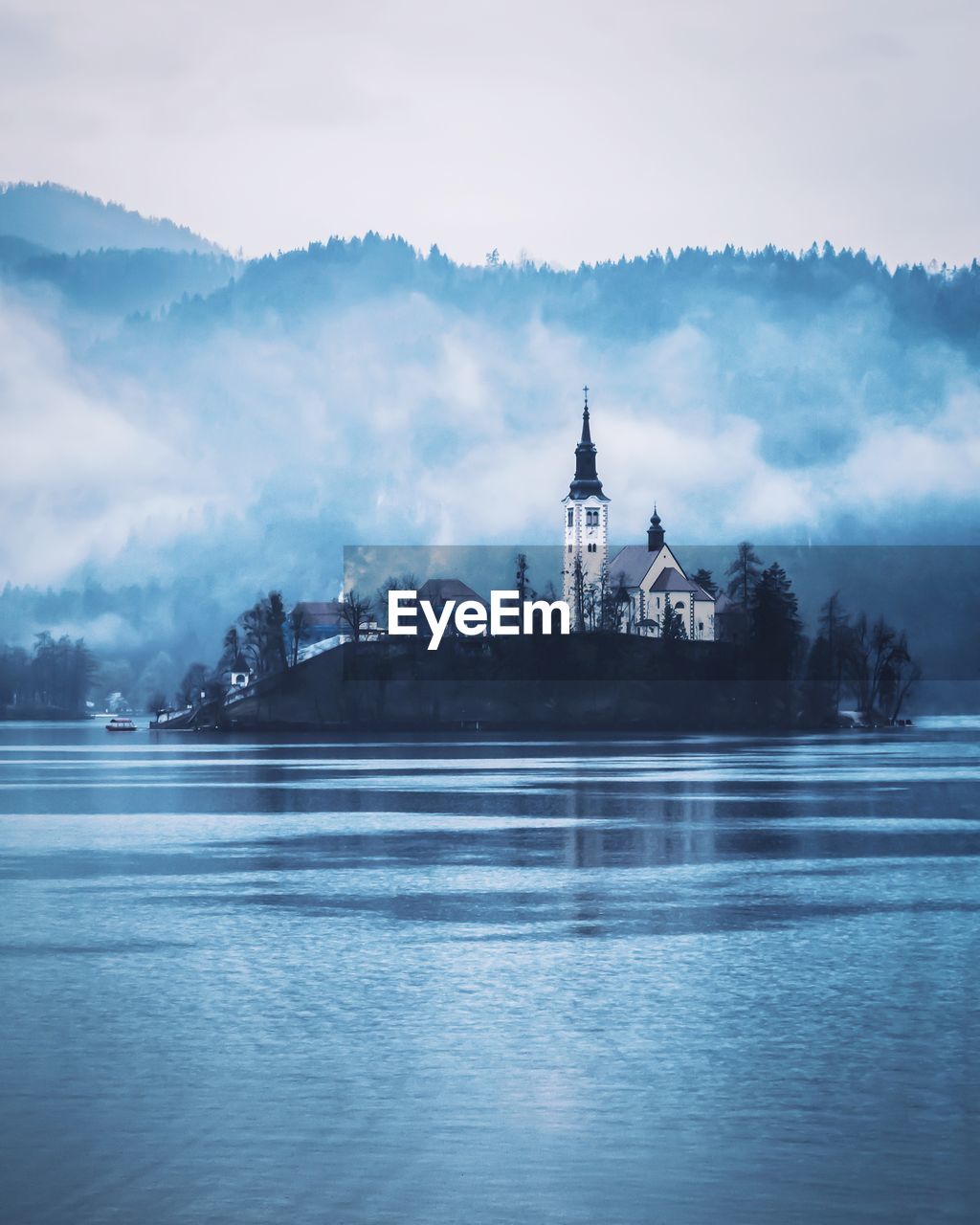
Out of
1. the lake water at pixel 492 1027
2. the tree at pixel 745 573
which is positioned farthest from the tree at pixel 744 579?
the lake water at pixel 492 1027

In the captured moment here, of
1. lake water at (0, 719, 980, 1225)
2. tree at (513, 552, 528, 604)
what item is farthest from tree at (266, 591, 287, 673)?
lake water at (0, 719, 980, 1225)

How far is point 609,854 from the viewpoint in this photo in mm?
38656

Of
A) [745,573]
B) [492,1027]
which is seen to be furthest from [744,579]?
[492,1027]

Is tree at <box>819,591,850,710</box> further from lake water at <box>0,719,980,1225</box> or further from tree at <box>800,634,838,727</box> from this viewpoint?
lake water at <box>0,719,980,1225</box>

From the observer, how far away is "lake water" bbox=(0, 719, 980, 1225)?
41.6 ft

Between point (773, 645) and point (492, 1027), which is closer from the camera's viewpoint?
point (492, 1027)

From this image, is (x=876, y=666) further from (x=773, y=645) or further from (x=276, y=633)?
(x=276, y=633)

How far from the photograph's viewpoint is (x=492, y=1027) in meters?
18.8

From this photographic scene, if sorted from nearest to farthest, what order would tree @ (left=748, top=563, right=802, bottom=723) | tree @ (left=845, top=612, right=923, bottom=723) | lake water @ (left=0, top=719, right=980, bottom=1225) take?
lake water @ (left=0, top=719, right=980, bottom=1225), tree @ (left=845, top=612, right=923, bottom=723), tree @ (left=748, top=563, right=802, bottom=723)

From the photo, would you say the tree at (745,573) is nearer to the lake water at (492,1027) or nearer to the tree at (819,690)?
the tree at (819,690)

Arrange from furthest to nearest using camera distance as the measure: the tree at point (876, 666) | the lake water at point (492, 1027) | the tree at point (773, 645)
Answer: the tree at point (773, 645)
the tree at point (876, 666)
the lake water at point (492, 1027)

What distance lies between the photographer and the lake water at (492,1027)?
41.6 ft

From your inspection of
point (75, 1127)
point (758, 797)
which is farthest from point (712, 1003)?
point (758, 797)

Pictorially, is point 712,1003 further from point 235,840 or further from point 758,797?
point 758,797
